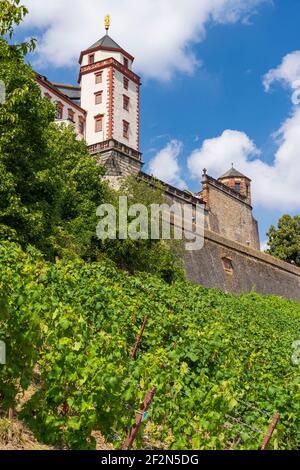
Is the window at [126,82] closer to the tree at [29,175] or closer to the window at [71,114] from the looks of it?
the window at [71,114]

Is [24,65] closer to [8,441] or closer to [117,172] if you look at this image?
[8,441]

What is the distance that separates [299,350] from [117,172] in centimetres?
2391

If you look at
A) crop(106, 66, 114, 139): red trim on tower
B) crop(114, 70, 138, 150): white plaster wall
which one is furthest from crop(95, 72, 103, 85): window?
crop(114, 70, 138, 150): white plaster wall

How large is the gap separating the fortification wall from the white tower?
1205cm

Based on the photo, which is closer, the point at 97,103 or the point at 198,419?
the point at 198,419

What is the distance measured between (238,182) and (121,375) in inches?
2037

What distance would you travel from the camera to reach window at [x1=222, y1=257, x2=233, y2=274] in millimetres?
36781

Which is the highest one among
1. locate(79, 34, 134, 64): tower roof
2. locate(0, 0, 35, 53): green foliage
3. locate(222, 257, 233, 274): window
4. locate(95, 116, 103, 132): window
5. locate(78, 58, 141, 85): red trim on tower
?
locate(79, 34, 134, 64): tower roof

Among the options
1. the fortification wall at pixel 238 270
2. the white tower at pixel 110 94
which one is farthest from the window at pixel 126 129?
the fortification wall at pixel 238 270

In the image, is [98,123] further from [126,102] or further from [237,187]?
[237,187]

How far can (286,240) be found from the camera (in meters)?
54.3

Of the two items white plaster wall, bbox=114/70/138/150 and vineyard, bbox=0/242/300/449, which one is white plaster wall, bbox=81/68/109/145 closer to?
white plaster wall, bbox=114/70/138/150

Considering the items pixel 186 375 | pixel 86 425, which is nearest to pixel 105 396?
pixel 86 425

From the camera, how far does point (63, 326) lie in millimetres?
7832
